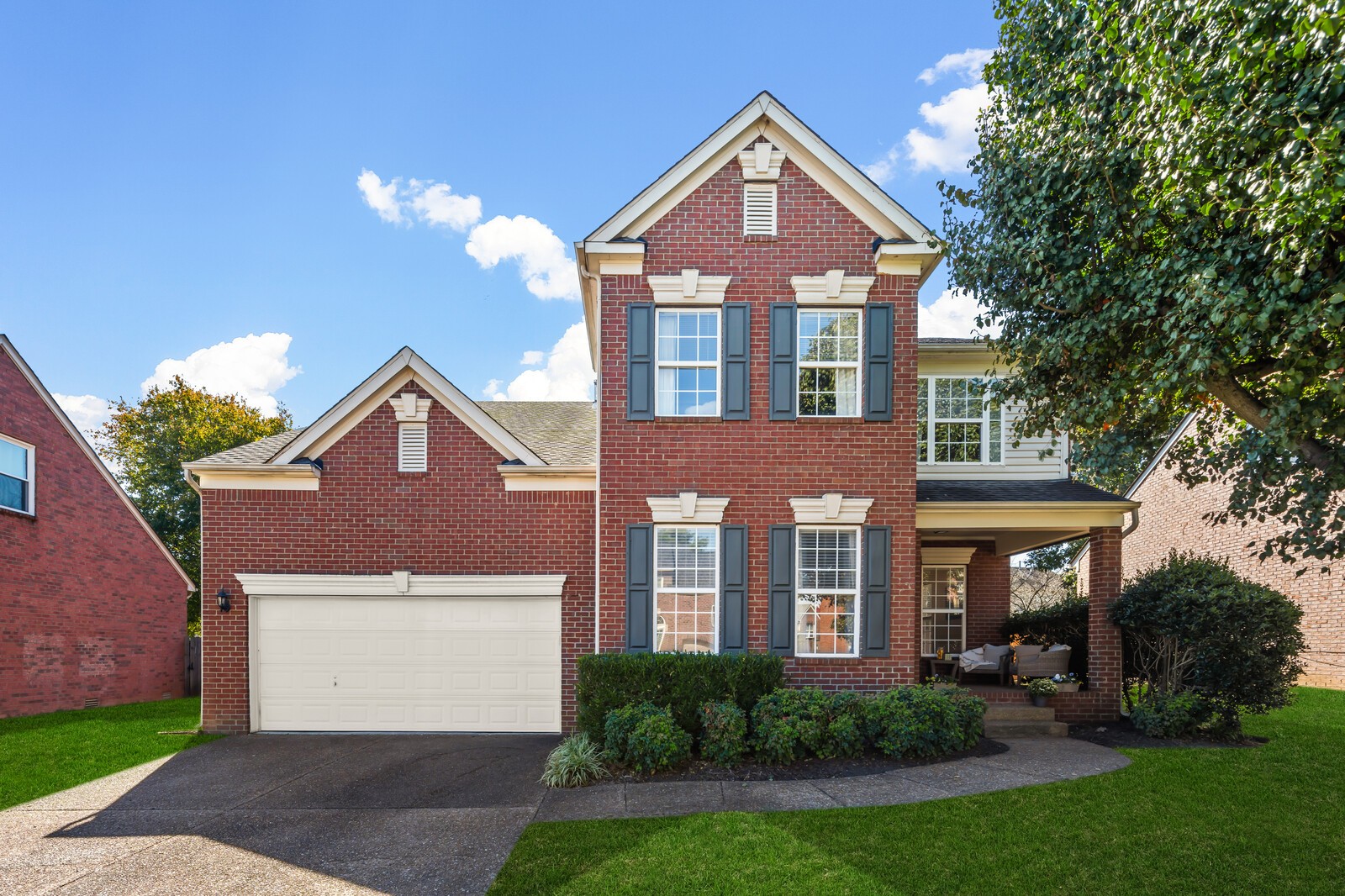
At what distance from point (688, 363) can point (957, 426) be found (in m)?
5.13

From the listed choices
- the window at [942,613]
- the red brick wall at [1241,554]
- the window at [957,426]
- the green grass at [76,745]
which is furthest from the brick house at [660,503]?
the red brick wall at [1241,554]

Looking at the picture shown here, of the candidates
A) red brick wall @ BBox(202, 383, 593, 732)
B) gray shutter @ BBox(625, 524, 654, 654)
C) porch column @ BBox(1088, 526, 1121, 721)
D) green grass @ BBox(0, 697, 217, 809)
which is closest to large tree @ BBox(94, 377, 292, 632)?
green grass @ BBox(0, 697, 217, 809)

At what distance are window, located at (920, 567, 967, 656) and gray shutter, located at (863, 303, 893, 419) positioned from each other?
527 centimetres

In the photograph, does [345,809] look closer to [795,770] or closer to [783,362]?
[795,770]

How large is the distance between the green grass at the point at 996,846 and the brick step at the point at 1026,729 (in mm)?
2639

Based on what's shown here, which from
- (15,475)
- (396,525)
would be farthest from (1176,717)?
(15,475)

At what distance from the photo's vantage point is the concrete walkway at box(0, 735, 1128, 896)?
6.39 meters

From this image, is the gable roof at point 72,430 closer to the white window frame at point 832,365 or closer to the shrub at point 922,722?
the white window frame at point 832,365

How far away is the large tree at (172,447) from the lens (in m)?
31.2

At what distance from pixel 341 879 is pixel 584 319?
9665 mm

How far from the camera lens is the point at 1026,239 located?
910 cm

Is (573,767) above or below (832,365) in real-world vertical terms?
below

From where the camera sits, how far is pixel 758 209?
37.5ft

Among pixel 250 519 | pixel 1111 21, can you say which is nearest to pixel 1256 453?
pixel 1111 21
